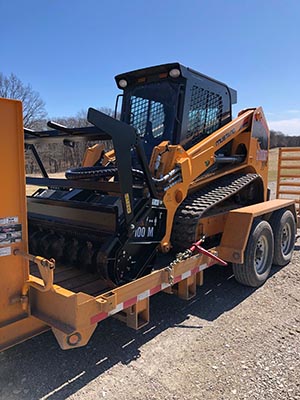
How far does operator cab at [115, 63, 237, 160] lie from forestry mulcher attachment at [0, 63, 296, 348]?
0.5 inches

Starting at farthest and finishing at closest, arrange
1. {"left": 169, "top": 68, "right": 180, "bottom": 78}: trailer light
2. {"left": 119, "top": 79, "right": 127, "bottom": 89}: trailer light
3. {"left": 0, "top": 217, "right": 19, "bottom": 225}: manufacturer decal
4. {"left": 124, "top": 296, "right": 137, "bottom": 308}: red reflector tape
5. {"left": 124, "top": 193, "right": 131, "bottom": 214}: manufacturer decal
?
{"left": 119, "top": 79, "right": 127, "bottom": 89}: trailer light, {"left": 169, "top": 68, "right": 180, "bottom": 78}: trailer light, {"left": 124, "top": 193, "right": 131, "bottom": 214}: manufacturer decal, {"left": 124, "top": 296, "right": 137, "bottom": 308}: red reflector tape, {"left": 0, "top": 217, "right": 19, "bottom": 225}: manufacturer decal

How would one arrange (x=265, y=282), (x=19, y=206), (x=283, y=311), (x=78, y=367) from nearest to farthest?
(x=19, y=206) → (x=78, y=367) → (x=283, y=311) → (x=265, y=282)

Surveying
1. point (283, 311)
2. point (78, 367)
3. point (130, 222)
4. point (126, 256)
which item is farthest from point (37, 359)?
point (283, 311)

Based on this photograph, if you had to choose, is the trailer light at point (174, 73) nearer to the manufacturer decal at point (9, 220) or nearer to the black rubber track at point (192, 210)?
the black rubber track at point (192, 210)

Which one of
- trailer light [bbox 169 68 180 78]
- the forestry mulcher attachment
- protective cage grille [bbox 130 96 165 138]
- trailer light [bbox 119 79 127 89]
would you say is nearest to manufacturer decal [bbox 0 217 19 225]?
the forestry mulcher attachment

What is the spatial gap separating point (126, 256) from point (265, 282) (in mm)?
2717

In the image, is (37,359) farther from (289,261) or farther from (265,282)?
(289,261)

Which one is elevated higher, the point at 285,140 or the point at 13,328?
the point at 285,140

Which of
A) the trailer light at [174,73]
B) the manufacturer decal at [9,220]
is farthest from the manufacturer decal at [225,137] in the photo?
the manufacturer decal at [9,220]

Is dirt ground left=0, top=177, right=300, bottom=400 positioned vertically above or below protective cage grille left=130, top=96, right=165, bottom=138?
below

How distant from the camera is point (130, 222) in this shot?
363 cm

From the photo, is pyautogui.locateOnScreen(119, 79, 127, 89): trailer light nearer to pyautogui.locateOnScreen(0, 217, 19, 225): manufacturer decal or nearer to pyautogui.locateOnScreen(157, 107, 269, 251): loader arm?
pyautogui.locateOnScreen(157, 107, 269, 251): loader arm

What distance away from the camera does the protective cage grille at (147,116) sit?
497cm

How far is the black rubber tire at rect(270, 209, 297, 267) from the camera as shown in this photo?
6047 millimetres
